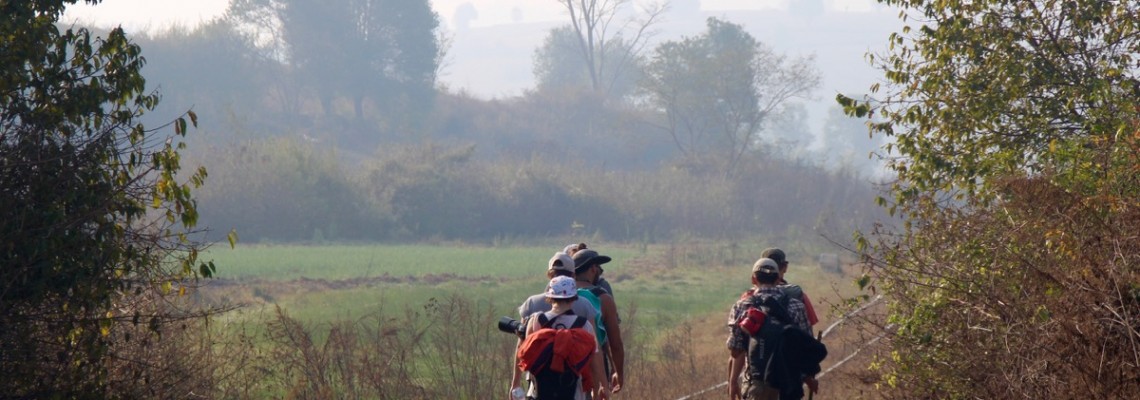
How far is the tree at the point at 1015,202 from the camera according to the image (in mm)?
6754

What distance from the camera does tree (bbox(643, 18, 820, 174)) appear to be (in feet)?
248

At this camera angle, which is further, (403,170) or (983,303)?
(403,170)

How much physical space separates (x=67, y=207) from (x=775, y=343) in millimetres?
4771

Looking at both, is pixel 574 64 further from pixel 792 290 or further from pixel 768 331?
pixel 768 331

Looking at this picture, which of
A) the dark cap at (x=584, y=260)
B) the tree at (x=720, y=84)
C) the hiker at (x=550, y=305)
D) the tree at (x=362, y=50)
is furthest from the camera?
the tree at (x=362, y=50)

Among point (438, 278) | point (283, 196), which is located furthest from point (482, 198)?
point (438, 278)

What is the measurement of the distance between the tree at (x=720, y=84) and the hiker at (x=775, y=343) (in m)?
66.1

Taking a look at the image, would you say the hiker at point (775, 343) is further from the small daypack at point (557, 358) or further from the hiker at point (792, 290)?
the small daypack at point (557, 358)

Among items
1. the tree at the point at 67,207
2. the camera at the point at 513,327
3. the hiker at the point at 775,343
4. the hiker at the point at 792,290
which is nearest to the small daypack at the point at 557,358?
the camera at the point at 513,327

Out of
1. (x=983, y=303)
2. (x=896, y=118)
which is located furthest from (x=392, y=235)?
(x=983, y=303)

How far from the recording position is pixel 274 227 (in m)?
49.5

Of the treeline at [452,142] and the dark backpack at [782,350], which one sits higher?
the treeline at [452,142]

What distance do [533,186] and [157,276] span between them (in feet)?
170

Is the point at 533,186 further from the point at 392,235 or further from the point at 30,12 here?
the point at 30,12
